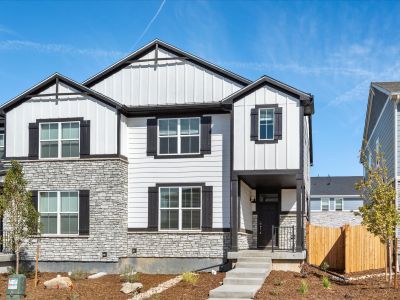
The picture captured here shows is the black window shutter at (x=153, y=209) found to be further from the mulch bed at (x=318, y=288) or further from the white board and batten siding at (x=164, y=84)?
the mulch bed at (x=318, y=288)

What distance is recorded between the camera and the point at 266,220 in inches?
931

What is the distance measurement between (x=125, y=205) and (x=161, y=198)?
135 cm

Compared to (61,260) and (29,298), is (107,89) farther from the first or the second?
(29,298)

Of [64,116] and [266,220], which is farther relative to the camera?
[266,220]

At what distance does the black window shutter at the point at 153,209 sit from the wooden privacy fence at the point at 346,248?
6.00 m

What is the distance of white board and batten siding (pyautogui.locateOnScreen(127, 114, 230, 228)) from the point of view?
840 inches

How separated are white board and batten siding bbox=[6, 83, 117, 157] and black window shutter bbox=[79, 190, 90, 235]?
1637mm

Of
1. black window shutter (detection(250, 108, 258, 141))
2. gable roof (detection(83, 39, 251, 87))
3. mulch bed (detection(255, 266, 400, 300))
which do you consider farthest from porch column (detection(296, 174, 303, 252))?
gable roof (detection(83, 39, 251, 87))

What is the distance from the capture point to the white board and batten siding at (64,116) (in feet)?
70.1

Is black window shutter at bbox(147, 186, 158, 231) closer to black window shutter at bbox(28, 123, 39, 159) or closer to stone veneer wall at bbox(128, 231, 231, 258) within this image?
stone veneer wall at bbox(128, 231, 231, 258)

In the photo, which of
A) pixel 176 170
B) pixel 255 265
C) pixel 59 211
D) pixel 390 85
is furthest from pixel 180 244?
pixel 390 85

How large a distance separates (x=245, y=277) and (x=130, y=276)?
386 cm

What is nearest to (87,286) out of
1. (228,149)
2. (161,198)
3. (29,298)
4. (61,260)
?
(29,298)

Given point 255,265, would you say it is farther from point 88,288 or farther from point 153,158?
point 153,158
